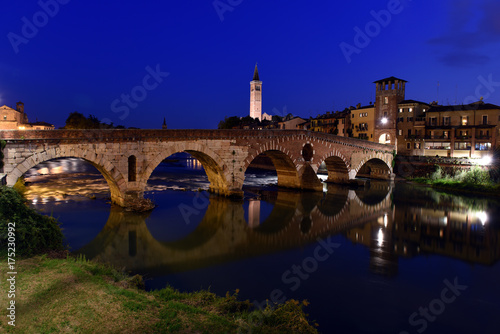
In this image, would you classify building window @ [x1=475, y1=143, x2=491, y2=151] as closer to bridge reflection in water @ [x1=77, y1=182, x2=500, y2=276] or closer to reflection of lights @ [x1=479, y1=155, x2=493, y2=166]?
reflection of lights @ [x1=479, y1=155, x2=493, y2=166]

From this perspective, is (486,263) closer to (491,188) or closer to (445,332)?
(445,332)

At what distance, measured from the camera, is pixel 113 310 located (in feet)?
27.6

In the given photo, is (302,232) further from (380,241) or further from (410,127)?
(410,127)

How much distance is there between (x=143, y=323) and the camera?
313 inches

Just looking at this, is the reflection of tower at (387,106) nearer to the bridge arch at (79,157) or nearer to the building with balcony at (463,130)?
the building with balcony at (463,130)

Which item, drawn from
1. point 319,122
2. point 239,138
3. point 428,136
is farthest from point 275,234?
point 319,122

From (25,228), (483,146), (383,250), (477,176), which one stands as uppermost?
(483,146)

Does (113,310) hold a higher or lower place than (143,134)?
lower

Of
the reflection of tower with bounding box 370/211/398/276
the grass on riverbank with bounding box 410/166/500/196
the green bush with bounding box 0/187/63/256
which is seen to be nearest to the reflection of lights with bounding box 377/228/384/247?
the reflection of tower with bounding box 370/211/398/276

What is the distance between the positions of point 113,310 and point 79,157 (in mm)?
14059

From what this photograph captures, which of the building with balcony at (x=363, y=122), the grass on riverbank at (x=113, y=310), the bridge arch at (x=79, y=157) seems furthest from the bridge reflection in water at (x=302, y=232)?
the building with balcony at (x=363, y=122)

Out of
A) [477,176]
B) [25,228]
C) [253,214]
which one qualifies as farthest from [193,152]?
[477,176]

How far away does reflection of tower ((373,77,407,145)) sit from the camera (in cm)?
5316

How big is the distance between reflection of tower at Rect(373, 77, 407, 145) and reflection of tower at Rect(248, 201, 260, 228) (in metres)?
33.3
